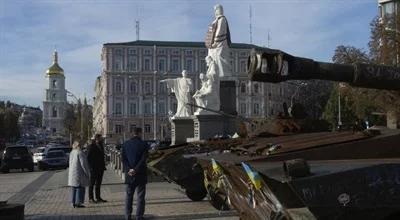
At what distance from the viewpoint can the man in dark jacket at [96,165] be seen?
16.9 metres

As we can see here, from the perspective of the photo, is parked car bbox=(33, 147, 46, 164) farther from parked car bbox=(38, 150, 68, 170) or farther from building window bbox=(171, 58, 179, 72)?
building window bbox=(171, 58, 179, 72)

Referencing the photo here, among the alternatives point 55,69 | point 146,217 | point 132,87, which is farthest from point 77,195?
point 55,69

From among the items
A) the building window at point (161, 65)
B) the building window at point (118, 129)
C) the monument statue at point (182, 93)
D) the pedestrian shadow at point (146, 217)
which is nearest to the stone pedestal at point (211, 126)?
the monument statue at point (182, 93)

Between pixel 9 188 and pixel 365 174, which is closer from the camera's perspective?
pixel 365 174

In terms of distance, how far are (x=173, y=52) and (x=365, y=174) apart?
4765 inches

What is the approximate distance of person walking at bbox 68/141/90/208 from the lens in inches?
616

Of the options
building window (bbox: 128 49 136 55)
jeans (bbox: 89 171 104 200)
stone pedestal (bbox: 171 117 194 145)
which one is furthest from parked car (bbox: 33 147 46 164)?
building window (bbox: 128 49 136 55)

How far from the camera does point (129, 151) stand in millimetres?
11867

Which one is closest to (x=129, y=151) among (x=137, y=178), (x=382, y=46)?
(x=137, y=178)

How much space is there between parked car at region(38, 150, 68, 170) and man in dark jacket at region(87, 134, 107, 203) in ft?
74.4

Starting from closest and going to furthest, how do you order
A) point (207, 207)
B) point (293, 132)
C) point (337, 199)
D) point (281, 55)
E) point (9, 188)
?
point (337, 199) → point (281, 55) → point (293, 132) → point (207, 207) → point (9, 188)

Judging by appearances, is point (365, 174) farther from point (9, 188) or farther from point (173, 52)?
point (173, 52)

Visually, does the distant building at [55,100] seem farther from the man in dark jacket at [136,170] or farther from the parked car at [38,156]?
the man in dark jacket at [136,170]

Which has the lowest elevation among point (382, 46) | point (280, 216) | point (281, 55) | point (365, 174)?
point (280, 216)
